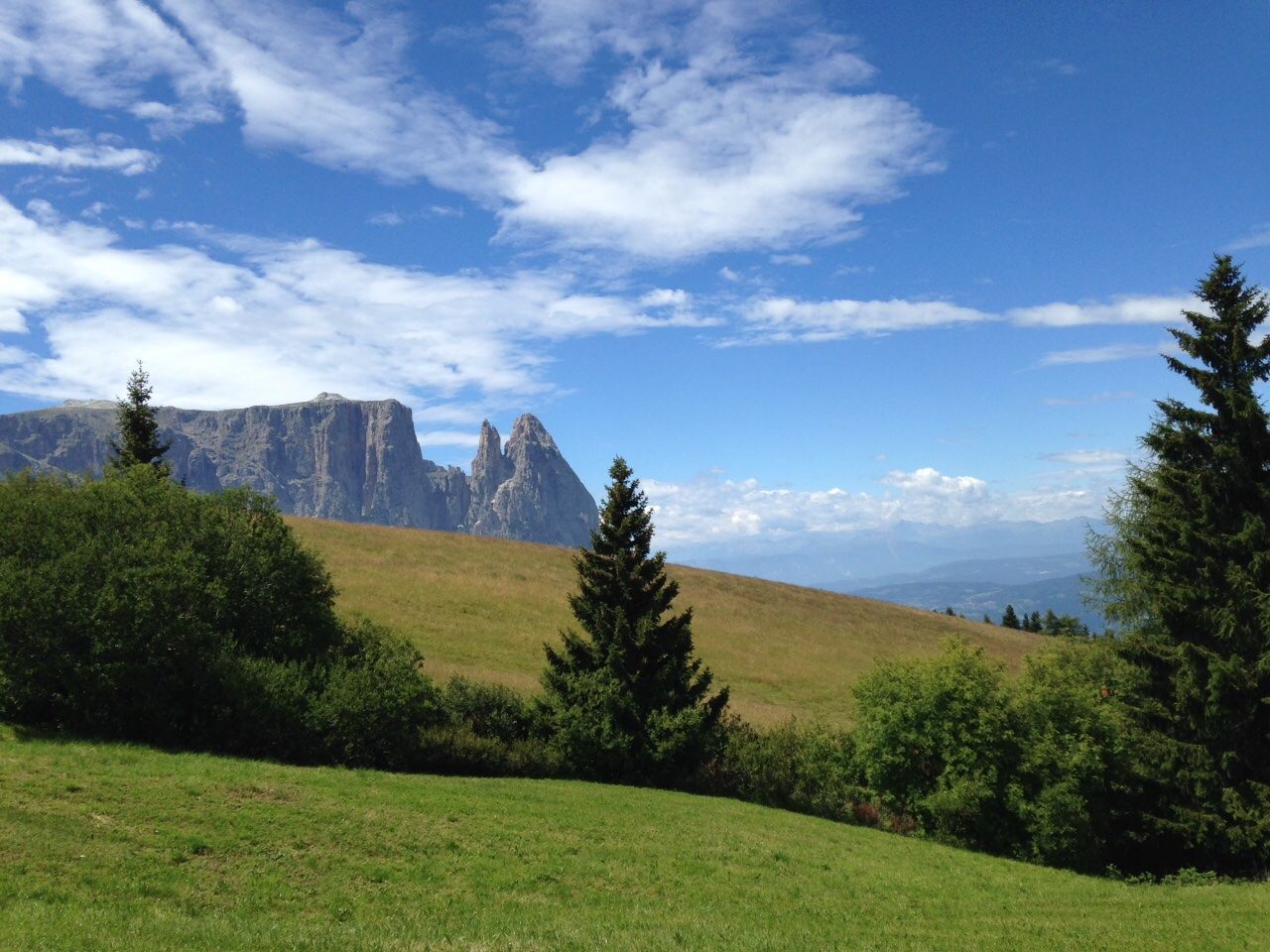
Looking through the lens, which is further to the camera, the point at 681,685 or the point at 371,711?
the point at 681,685

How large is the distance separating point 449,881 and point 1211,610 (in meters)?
26.4

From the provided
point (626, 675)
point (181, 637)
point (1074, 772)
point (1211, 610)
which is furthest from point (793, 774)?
point (181, 637)

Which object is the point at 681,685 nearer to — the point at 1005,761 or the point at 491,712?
the point at 491,712

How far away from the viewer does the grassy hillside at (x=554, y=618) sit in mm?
50281

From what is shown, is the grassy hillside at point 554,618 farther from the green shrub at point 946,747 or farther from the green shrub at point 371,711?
the green shrub at point 371,711

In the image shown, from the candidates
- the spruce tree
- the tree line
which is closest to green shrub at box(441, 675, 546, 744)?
the tree line

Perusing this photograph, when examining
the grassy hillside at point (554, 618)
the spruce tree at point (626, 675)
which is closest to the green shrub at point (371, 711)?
the spruce tree at point (626, 675)

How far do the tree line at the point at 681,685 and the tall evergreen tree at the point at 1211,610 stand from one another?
3.5 inches

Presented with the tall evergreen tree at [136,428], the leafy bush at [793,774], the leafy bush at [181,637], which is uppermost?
the tall evergreen tree at [136,428]

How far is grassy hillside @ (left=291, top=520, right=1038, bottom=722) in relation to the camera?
5028 cm

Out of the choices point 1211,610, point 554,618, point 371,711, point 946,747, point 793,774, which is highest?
point 1211,610

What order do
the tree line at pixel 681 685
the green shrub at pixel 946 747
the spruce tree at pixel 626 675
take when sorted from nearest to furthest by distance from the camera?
the tree line at pixel 681 685 < the green shrub at pixel 946 747 < the spruce tree at pixel 626 675

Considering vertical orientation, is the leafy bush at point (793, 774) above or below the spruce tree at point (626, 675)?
below

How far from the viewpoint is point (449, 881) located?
620 inches
